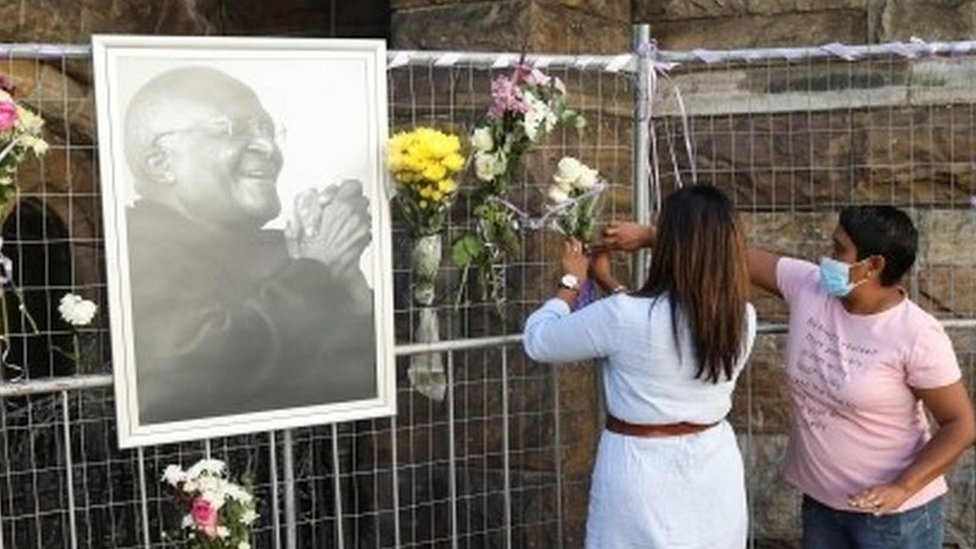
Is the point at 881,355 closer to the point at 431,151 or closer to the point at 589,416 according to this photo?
the point at 431,151

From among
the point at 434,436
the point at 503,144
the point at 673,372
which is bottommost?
the point at 434,436

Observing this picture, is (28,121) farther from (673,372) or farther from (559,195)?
(673,372)

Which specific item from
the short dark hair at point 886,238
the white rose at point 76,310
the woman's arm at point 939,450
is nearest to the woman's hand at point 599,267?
the short dark hair at point 886,238

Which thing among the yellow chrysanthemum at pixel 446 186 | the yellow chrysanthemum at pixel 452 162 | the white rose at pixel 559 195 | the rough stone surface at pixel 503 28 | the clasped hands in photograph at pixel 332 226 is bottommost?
the clasped hands in photograph at pixel 332 226

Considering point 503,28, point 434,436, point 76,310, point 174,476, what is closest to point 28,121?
point 76,310

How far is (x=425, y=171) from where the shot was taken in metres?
3.48

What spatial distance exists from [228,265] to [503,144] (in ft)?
2.87

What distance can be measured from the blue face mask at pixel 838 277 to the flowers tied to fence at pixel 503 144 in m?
0.92

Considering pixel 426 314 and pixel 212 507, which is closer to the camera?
pixel 212 507

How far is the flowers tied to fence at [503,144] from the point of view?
3.65m

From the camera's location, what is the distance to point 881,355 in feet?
10.7

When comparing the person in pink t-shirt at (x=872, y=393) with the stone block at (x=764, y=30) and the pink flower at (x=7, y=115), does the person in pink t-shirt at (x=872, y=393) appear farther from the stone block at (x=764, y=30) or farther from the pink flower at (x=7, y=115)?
the stone block at (x=764, y=30)

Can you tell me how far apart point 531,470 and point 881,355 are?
1.76 meters

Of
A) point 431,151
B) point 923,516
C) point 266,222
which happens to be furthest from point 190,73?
point 923,516
